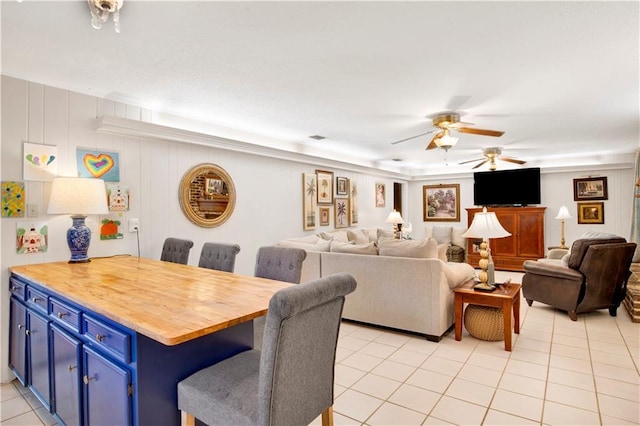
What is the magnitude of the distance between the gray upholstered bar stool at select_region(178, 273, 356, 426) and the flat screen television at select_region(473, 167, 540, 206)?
23.9ft

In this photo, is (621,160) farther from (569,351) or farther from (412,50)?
(412,50)

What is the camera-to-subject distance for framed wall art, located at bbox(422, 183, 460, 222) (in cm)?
864

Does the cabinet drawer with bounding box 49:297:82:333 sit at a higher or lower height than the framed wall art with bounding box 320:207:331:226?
lower

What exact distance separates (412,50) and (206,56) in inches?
57.5

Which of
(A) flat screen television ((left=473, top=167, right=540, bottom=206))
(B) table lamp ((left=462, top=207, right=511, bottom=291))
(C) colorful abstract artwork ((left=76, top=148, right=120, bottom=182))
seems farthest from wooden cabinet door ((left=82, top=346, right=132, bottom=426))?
(A) flat screen television ((left=473, top=167, right=540, bottom=206))

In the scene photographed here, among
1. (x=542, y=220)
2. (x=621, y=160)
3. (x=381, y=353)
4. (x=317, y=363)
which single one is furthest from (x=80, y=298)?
(x=621, y=160)

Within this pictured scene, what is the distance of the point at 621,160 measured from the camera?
6.47 metres

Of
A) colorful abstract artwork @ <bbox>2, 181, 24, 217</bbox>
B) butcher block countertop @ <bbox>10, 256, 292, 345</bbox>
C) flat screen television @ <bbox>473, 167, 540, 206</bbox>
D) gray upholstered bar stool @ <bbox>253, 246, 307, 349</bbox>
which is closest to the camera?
butcher block countertop @ <bbox>10, 256, 292, 345</bbox>

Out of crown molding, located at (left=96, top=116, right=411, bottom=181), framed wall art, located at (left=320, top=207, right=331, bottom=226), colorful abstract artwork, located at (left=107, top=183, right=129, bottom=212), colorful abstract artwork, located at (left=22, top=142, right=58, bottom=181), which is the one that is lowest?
framed wall art, located at (left=320, top=207, right=331, bottom=226)

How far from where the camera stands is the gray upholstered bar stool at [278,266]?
2.38 metres

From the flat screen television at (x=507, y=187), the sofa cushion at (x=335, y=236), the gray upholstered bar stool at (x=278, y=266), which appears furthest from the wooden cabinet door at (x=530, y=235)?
the gray upholstered bar stool at (x=278, y=266)

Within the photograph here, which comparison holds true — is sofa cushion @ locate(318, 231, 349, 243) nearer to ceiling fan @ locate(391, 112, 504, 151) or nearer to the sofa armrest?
ceiling fan @ locate(391, 112, 504, 151)

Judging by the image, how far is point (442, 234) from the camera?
26.3ft

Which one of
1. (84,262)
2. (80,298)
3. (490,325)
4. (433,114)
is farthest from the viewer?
(433,114)
